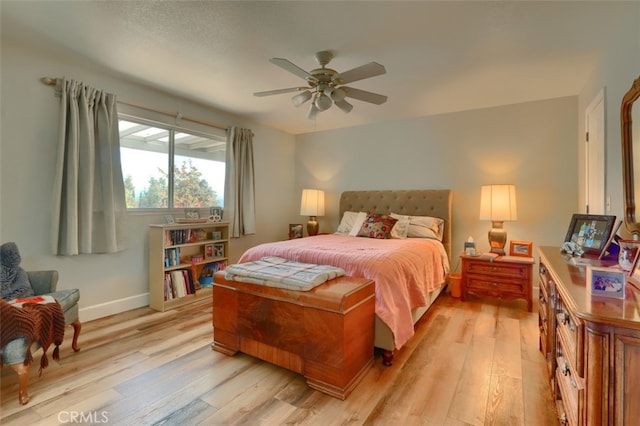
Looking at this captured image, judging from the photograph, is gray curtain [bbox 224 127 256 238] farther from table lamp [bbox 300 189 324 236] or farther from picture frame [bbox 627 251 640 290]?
picture frame [bbox 627 251 640 290]

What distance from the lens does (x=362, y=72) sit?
7.39 ft

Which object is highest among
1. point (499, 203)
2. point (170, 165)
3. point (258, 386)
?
point (170, 165)

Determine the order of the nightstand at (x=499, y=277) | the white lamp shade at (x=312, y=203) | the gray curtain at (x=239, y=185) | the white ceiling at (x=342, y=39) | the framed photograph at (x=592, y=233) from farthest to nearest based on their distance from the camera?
the white lamp shade at (x=312, y=203) < the gray curtain at (x=239, y=185) < the nightstand at (x=499, y=277) < the white ceiling at (x=342, y=39) < the framed photograph at (x=592, y=233)

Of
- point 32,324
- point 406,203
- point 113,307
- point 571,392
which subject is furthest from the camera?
point 406,203

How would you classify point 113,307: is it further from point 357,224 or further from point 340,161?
point 340,161

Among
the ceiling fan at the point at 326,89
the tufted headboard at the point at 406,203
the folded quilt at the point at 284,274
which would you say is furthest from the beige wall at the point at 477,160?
the folded quilt at the point at 284,274

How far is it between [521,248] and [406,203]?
148 cm

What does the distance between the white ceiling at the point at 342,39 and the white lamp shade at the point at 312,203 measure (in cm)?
197

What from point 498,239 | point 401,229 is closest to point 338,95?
point 401,229

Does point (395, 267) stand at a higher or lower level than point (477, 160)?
lower

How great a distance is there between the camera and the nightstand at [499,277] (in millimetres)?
3250

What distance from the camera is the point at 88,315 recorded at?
292 centimetres

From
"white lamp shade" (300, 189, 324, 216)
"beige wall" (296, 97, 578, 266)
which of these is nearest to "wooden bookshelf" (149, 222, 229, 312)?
"white lamp shade" (300, 189, 324, 216)

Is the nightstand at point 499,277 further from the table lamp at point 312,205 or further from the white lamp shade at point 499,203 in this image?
the table lamp at point 312,205
